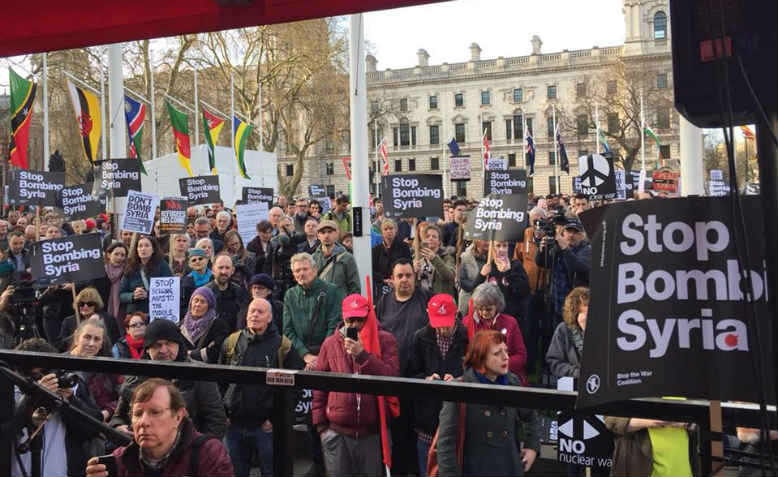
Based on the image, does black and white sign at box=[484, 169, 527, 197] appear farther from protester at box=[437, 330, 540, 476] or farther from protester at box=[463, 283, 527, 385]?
protester at box=[437, 330, 540, 476]

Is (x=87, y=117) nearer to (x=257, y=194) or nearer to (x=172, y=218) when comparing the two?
(x=257, y=194)

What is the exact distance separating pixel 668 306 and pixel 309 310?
15.5 ft

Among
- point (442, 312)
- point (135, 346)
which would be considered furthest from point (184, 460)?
point (135, 346)

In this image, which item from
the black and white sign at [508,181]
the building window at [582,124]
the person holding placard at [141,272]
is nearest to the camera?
the person holding placard at [141,272]

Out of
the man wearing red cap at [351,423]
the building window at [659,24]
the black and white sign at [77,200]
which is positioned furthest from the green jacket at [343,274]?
the building window at [659,24]

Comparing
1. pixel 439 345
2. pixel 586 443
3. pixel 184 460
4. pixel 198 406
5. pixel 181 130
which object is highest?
pixel 181 130

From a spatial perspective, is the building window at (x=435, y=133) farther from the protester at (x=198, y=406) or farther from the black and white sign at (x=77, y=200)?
the protester at (x=198, y=406)

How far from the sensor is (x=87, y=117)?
51.4ft

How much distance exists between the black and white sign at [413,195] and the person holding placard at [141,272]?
9.86ft

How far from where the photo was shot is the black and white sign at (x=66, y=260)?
7363 mm

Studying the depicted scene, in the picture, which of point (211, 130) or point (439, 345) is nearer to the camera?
point (439, 345)

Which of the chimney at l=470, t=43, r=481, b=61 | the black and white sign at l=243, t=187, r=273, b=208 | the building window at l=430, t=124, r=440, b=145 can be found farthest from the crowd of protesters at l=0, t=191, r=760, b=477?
A: the chimney at l=470, t=43, r=481, b=61

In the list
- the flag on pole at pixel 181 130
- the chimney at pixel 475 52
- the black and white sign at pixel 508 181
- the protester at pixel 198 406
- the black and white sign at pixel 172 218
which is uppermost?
the chimney at pixel 475 52

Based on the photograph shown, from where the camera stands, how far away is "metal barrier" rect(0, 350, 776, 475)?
5.90ft
